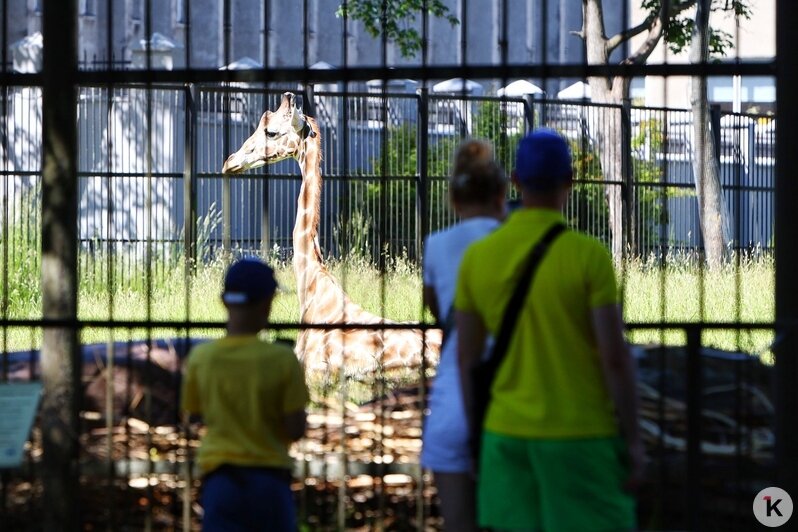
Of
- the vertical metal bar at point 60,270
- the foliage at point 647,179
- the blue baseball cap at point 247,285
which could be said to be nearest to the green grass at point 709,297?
the foliage at point 647,179

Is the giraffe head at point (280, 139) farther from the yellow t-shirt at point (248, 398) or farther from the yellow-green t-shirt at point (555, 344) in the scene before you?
the yellow-green t-shirt at point (555, 344)

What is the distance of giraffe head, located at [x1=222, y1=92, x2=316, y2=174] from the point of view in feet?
34.5

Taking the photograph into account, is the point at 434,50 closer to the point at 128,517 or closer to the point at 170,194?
the point at 170,194

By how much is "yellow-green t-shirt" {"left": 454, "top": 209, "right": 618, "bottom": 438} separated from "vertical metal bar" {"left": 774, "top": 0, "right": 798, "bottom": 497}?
1.24 m

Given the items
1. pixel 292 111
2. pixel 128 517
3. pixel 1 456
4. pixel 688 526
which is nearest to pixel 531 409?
pixel 688 526

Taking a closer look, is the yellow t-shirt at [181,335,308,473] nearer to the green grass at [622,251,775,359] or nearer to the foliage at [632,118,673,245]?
the green grass at [622,251,775,359]

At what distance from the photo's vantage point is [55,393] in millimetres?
5027

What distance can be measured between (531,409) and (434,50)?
95.2 feet

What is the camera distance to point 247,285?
4.00 m

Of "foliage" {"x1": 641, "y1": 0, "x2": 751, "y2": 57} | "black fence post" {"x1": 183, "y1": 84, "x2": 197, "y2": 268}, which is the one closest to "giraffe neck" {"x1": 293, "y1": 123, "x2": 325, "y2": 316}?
"black fence post" {"x1": 183, "y1": 84, "x2": 197, "y2": 268}

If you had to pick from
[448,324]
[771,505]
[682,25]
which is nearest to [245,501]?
[448,324]

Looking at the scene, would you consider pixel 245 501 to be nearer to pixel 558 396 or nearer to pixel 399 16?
pixel 558 396

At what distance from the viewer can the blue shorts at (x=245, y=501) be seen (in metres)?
3.94

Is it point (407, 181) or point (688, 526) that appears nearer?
point (688, 526)
